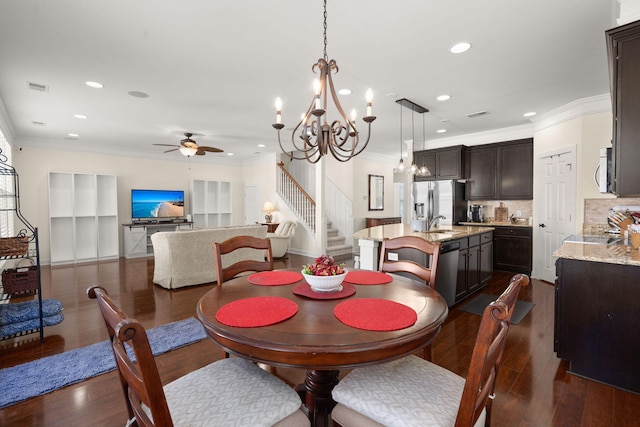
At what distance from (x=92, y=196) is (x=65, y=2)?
20.1ft

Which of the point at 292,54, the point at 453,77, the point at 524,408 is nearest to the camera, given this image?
the point at 524,408

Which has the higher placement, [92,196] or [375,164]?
[375,164]

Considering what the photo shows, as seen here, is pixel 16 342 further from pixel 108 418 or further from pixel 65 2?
pixel 65 2

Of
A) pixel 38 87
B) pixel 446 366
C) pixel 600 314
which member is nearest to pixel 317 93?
pixel 446 366

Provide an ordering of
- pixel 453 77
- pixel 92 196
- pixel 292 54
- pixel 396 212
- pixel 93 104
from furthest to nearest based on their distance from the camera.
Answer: pixel 396 212, pixel 92 196, pixel 93 104, pixel 453 77, pixel 292 54

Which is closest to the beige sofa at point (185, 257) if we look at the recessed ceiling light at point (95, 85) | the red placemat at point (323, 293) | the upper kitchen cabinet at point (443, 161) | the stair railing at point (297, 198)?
the recessed ceiling light at point (95, 85)

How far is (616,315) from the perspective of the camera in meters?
2.14

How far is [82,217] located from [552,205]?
30.2 feet

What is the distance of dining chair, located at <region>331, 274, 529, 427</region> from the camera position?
964 millimetres

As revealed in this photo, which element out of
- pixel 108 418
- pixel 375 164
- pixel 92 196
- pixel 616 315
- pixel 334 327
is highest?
pixel 375 164

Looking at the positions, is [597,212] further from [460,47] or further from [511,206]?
[460,47]

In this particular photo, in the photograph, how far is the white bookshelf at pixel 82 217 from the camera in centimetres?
666

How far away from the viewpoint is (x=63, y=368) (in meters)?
2.40

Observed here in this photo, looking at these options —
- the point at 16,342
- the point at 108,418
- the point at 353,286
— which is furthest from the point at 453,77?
the point at 16,342
